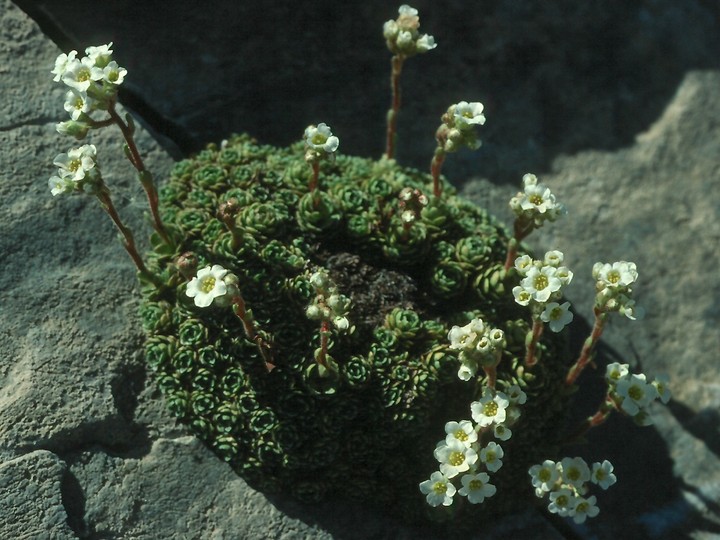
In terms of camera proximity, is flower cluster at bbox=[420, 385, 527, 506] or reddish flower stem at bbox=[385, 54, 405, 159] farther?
reddish flower stem at bbox=[385, 54, 405, 159]

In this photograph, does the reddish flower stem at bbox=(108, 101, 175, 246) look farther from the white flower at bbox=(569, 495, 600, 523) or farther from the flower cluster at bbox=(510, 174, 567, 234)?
the white flower at bbox=(569, 495, 600, 523)

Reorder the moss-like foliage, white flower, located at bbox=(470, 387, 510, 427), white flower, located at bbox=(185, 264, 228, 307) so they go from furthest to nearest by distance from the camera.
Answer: the moss-like foliage < white flower, located at bbox=(470, 387, 510, 427) < white flower, located at bbox=(185, 264, 228, 307)

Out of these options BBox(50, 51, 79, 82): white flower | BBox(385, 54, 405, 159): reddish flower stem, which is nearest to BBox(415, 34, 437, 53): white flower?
BBox(385, 54, 405, 159): reddish flower stem

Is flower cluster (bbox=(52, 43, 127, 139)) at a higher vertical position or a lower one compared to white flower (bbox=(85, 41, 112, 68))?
lower

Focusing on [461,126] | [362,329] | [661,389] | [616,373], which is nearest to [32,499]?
[362,329]

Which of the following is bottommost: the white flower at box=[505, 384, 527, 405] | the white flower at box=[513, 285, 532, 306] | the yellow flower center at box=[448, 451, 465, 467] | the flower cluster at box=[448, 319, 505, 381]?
the yellow flower center at box=[448, 451, 465, 467]

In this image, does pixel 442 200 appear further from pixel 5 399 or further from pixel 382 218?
pixel 5 399

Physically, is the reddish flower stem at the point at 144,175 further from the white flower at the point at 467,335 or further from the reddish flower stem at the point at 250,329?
the white flower at the point at 467,335

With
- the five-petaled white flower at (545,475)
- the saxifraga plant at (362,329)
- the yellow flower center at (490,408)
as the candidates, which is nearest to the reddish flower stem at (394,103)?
the saxifraga plant at (362,329)
